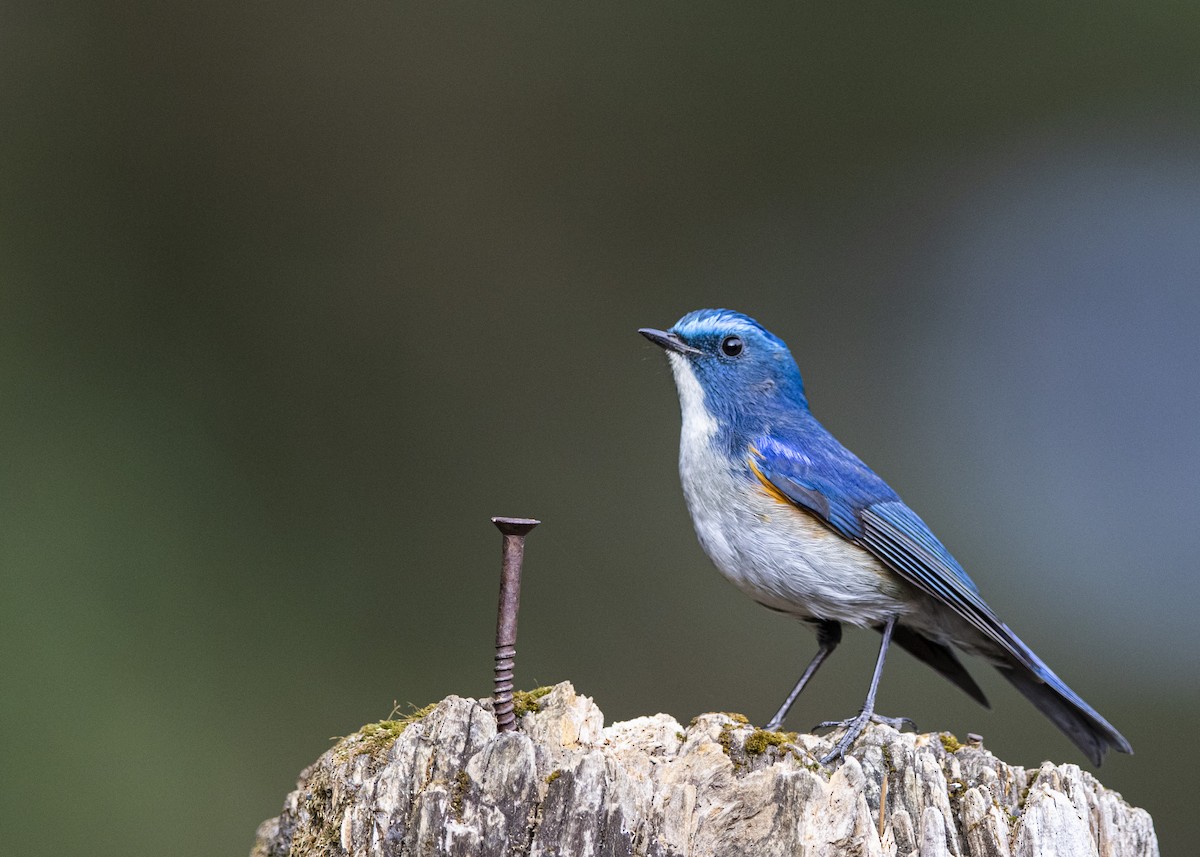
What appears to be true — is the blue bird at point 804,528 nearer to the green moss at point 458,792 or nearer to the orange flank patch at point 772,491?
the orange flank patch at point 772,491

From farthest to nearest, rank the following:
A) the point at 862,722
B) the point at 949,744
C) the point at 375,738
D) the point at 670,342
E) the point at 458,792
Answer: the point at 670,342
the point at 862,722
the point at 949,744
the point at 375,738
the point at 458,792

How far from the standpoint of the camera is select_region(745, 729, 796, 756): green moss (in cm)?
307

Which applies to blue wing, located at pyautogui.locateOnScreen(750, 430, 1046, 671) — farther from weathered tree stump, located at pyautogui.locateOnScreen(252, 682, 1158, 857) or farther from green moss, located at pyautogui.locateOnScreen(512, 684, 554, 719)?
green moss, located at pyautogui.locateOnScreen(512, 684, 554, 719)

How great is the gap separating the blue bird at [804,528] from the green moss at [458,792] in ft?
4.05

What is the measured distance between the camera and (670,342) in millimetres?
4156

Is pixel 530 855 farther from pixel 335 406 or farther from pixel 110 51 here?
pixel 110 51

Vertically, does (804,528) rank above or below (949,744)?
above

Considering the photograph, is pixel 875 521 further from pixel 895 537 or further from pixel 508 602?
pixel 508 602

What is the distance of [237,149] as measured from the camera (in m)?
7.25

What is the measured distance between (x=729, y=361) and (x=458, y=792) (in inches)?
78.8

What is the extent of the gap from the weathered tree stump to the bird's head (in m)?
1.27

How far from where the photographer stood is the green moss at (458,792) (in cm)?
263

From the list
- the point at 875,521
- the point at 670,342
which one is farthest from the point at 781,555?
the point at 670,342

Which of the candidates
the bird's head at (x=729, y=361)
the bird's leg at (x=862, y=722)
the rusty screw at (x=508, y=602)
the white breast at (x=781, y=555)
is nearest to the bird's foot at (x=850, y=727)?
the bird's leg at (x=862, y=722)
